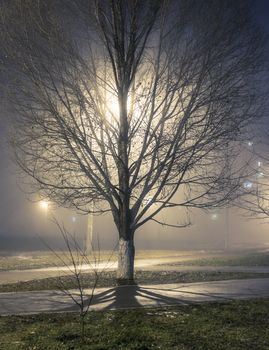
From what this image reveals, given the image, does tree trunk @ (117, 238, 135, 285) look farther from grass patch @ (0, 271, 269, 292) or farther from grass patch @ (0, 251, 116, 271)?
grass patch @ (0, 251, 116, 271)

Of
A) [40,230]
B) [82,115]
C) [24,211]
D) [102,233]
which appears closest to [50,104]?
[82,115]

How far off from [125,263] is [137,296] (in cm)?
245

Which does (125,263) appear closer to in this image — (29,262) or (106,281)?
(106,281)

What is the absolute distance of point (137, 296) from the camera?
10.3 meters

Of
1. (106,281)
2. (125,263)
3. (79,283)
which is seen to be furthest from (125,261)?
(79,283)

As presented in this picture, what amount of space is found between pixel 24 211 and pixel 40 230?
7.68m

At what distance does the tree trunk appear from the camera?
12663 mm

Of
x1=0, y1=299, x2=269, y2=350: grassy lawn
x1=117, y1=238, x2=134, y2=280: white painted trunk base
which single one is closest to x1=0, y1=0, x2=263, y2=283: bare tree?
x1=117, y1=238, x2=134, y2=280: white painted trunk base

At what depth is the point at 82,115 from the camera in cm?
1213

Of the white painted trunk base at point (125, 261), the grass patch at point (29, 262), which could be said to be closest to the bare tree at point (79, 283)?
the white painted trunk base at point (125, 261)

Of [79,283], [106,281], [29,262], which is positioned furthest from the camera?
[29,262]

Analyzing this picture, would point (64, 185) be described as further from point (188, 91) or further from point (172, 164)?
point (188, 91)

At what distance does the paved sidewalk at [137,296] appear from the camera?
29.7ft

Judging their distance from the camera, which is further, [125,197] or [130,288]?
[125,197]
